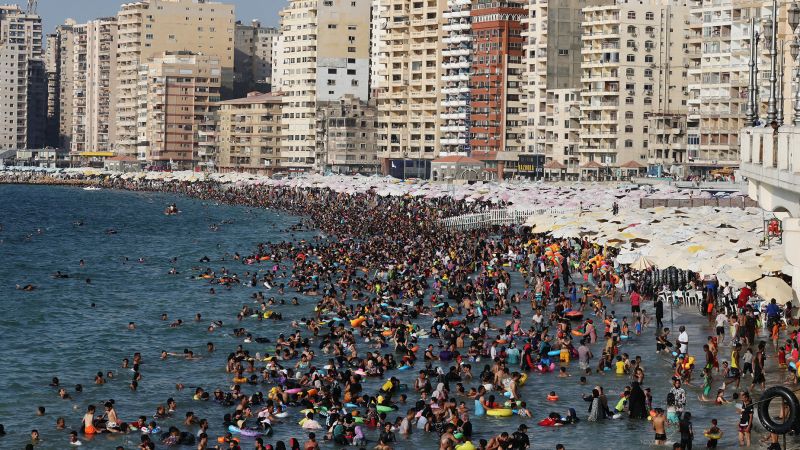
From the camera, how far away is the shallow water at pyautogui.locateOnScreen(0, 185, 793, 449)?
35.4 metres

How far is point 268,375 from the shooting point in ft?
138

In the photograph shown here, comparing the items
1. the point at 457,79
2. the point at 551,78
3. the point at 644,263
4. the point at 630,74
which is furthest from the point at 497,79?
the point at 644,263

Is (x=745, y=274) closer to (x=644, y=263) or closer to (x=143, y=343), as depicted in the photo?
(x=644, y=263)

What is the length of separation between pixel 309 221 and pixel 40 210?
54261mm

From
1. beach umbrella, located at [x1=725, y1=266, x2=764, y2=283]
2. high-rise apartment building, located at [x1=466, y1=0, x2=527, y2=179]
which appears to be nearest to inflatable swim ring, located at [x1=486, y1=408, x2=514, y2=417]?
beach umbrella, located at [x1=725, y1=266, x2=764, y2=283]

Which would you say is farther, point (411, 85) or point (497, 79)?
point (411, 85)

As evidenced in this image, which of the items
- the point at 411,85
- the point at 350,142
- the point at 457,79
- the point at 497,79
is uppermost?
the point at 411,85

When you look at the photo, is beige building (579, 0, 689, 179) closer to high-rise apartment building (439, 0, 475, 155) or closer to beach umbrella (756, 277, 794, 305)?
high-rise apartment building (439, 0, 475, 155)

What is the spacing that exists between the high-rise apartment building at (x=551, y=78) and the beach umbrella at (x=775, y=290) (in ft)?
364

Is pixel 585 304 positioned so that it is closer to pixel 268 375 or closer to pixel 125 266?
pixel 268 375

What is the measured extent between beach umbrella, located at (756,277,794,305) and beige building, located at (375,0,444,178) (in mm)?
135875

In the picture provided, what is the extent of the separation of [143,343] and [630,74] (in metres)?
102

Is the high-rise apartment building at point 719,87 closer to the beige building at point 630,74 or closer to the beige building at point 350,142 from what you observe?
the beige building at point 630,74

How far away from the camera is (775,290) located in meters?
42.1
